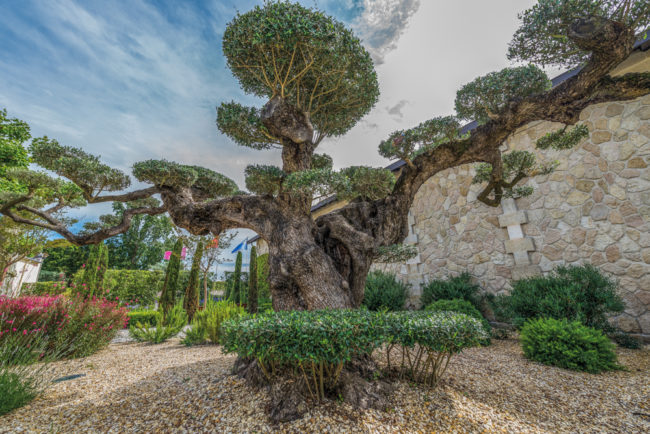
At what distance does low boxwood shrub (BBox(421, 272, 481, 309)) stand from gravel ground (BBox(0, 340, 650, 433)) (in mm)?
2744

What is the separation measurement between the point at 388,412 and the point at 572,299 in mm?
4082

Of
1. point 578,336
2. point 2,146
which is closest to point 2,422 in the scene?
point 578,336

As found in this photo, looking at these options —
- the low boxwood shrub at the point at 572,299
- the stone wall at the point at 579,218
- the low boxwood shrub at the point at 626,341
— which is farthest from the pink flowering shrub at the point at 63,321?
the low boxwood shrub at the point at 626,341

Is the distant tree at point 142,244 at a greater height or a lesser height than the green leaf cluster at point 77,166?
greater

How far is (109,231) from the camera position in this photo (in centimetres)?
413

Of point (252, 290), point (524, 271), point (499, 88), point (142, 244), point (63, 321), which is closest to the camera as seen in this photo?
point (499, 88)

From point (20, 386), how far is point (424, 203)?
8.78 metres

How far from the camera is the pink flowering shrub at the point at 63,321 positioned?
3.97 meters

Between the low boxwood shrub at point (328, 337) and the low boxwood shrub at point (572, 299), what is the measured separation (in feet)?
9.78

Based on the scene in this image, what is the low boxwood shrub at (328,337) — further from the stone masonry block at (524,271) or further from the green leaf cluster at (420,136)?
the stone masonry block at (524,271)

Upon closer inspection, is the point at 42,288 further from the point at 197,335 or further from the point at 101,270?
A: the point at 197,335

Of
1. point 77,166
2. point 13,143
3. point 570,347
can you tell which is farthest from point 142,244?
point 570,347

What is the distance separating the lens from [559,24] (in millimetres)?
Answer: 2902

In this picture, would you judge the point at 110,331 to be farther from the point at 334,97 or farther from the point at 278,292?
the point at 334,97
